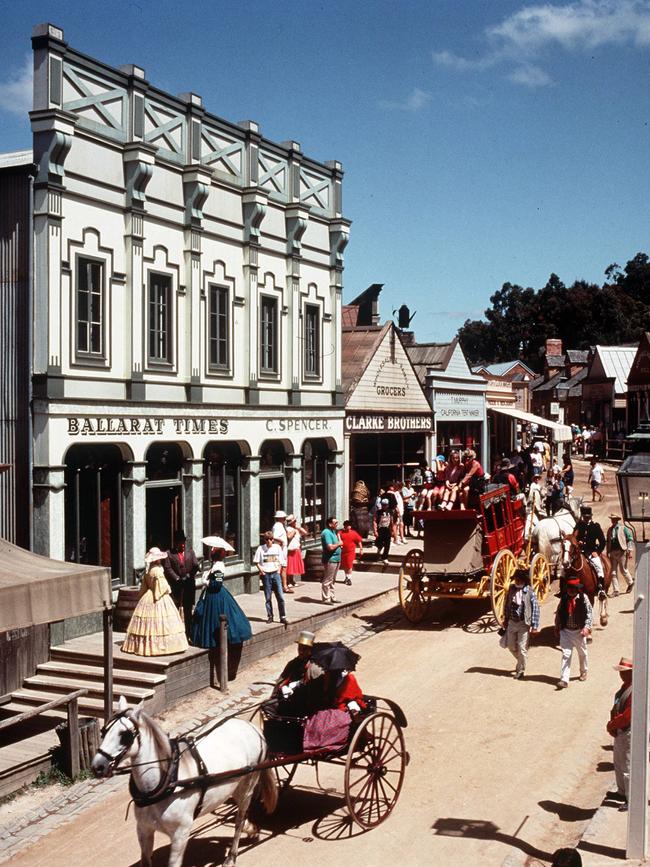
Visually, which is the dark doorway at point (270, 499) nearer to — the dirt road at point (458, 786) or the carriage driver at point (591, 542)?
the dirt road at point (458, 786)

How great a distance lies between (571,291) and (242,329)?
95.2 metres

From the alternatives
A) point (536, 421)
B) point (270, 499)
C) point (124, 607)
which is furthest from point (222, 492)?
point (536, 421)

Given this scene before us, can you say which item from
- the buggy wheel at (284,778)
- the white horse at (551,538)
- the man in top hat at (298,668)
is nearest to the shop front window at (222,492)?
the white horse at (551,538)

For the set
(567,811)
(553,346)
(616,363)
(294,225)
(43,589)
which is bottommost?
(567,811)

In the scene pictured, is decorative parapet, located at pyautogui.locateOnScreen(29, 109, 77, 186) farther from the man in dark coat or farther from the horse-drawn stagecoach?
the horse-drawn stagecoach

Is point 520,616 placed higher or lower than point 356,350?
lower

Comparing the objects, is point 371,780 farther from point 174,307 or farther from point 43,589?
point 174,307

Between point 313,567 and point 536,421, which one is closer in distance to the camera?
point 313,567

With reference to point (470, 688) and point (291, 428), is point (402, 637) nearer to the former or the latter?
point (470, 688)

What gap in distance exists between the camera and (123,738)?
7898 mm

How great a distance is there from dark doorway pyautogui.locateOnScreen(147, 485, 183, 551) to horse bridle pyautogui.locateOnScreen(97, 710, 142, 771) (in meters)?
11.4

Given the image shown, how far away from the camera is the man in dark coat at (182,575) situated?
1720cm

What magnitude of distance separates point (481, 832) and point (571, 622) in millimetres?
5535

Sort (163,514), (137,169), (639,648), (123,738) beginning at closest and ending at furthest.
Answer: (123,738)
(639,648)
(137,169)
(163,514)
